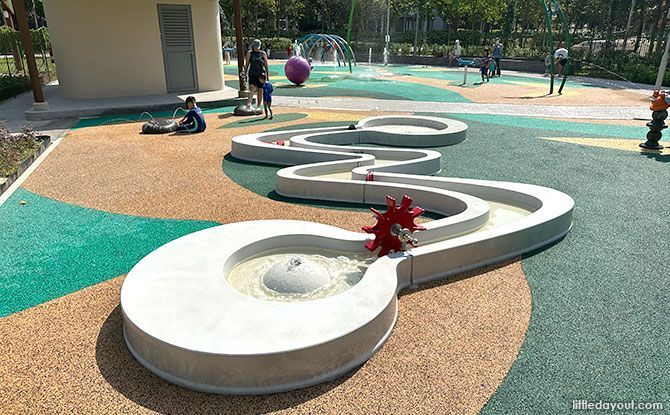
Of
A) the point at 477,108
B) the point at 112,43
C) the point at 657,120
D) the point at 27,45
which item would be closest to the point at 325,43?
the point at 112,43

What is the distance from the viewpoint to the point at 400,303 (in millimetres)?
4926

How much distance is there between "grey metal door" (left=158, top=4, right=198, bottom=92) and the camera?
18.0 m

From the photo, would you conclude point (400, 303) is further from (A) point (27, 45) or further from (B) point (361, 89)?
(B) point (361, 89)

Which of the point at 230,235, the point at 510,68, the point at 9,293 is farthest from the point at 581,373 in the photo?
the point at 510,68

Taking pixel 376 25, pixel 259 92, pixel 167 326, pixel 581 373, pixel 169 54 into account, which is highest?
pixel 376 25

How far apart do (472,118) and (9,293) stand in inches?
564

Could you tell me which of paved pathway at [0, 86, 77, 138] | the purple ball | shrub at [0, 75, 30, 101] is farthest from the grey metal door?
shrub at [0, 75, 30, 101]

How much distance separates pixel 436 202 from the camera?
24.3ft

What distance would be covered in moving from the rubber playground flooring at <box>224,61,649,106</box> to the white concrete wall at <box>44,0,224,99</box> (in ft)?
16.2

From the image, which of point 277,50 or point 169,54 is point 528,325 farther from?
point 277,50

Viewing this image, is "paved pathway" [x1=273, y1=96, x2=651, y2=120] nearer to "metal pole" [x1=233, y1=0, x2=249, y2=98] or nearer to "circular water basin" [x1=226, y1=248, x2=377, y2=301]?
"metal pole" [x1=233, y1=0, x2=249, y2=98]

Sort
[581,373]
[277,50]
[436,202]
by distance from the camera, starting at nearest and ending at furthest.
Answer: [581,373]
[436,202]
[277,50]

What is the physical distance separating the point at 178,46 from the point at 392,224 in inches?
656

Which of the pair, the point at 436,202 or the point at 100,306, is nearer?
the point at 100,306
